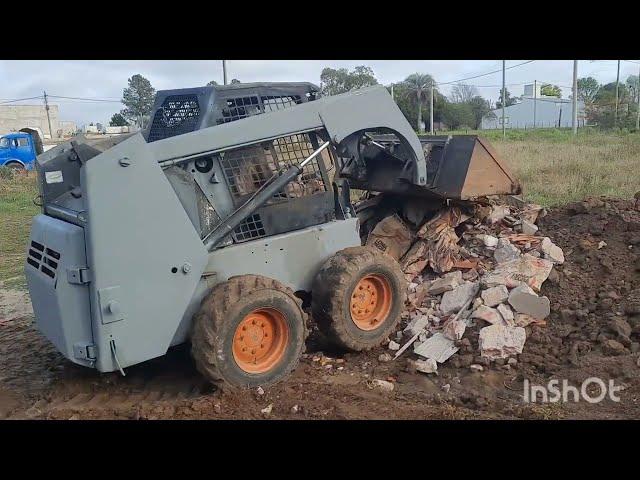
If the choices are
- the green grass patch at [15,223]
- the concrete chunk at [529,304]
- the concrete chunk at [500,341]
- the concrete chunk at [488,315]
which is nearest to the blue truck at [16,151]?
the green grass patch at [15,223]

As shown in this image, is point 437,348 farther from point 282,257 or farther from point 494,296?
point 282,257

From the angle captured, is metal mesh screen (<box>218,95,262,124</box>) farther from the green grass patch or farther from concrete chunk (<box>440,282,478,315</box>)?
the green grass patch

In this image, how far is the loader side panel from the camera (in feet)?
13.1

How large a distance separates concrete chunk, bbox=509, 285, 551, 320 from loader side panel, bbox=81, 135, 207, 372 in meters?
3.01

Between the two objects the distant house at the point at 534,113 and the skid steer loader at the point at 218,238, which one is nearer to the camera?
the skid steer loader at the point at 218,238

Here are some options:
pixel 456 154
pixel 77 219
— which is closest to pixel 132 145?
pixel 77 219

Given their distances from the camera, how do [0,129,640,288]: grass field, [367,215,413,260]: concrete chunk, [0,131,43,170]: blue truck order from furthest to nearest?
[0,131,43,170]: blue truck < [0,129,640,288]: grass field < [367,215,413,260]: concrete chunk

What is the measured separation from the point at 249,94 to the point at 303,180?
2.96 feet

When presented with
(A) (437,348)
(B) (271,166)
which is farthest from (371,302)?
(B) (271,166)

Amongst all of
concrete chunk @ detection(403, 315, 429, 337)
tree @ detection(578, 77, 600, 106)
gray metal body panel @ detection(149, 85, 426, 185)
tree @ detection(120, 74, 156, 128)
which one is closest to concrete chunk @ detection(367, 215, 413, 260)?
gray metal body panel @ detection(149, 85, 426, 185)

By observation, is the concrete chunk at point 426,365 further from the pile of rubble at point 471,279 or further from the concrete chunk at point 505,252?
the concrete chunk at point 505,252

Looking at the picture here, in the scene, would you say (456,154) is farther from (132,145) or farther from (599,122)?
(599,122)

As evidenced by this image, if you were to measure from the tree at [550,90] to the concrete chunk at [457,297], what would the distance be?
8245 cm

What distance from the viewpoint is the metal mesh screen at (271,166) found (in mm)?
4836
